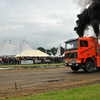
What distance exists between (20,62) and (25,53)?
43.2 ft

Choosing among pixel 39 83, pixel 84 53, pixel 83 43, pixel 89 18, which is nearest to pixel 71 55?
pixel 84 53

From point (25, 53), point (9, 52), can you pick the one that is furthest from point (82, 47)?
point (9, 52)

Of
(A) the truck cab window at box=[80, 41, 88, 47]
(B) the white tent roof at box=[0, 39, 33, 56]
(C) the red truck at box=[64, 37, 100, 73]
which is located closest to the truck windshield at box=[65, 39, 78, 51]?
(C) the red truck at box=[64, 37, 100, 73]

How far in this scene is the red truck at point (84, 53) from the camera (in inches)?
480

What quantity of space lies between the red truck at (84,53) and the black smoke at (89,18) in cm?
332

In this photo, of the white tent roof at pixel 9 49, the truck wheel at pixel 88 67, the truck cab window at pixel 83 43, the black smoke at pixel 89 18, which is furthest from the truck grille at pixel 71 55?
the white tent roof at pixel 9 49

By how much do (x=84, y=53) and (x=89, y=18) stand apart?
7575 millimetres

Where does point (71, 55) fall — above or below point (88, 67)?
above

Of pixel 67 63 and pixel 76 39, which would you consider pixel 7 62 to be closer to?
pixel 67 63

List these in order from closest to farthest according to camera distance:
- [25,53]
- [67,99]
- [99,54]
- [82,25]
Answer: [67,99] < [99,54] < [82,25] < [25,53]

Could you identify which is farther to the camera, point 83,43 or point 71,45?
point 71,45

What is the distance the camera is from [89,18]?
18047 millimetres

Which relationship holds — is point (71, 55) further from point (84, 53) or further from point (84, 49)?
point (84, 49)

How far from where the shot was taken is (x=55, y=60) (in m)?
27.0
